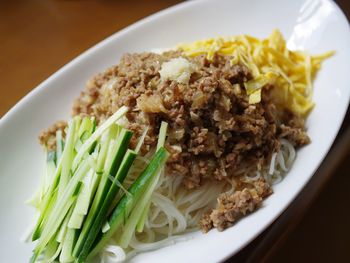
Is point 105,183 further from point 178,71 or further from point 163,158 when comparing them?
point 178,71

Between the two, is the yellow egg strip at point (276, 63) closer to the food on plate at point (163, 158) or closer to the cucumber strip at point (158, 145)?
the food on plate at point (163, 158)

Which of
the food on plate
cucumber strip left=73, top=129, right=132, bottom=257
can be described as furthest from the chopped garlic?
cucumber strip left=73, top=129, right=132, bottom=257

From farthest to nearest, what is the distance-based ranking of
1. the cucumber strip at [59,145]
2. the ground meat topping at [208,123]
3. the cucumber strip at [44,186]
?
the cucumber strip at [59,145] < the cucumber strip at [44,186] < the ground meat topping at [208,123]

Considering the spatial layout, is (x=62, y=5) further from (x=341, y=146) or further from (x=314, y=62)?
(x=341, y=146)

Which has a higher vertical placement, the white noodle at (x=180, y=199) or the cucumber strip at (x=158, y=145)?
the cucumber strip at (x=158, y=145)

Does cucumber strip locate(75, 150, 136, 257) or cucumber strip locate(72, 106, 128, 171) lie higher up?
cucumber strip locate(72, 106, 128, 171)

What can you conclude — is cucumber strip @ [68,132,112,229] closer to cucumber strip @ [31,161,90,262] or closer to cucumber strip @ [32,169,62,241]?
cucumber strip @ [31,161,90,262]

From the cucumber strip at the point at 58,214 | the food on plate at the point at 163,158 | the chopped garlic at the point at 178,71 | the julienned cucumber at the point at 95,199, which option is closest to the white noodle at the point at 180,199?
the food on plate at the point at 163,158
